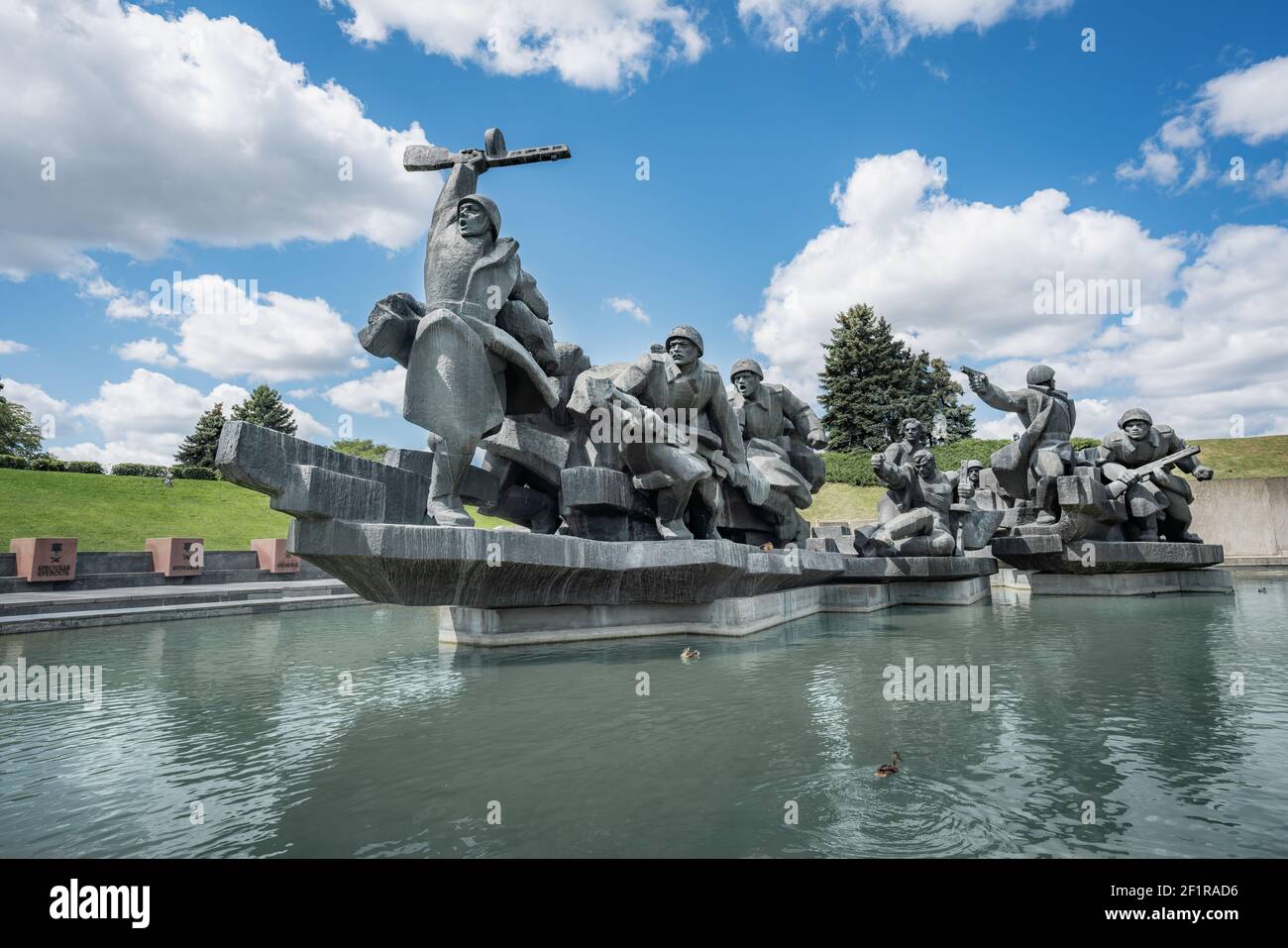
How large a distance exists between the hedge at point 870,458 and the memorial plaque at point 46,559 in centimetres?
2929

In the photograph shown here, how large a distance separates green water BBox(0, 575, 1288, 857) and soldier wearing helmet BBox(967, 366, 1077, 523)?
18.9 feet

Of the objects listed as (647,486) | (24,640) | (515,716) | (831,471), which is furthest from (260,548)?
(831,471)

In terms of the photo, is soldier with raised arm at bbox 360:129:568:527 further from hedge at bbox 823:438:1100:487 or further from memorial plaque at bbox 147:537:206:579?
hedge at bbox 823:438:1100:487

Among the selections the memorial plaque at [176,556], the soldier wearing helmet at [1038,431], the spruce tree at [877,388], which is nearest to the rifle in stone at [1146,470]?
the soldier wearing helmet at [1038,431]

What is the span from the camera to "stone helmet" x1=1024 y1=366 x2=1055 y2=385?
12234 millimetres

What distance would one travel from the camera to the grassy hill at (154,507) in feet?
66.4

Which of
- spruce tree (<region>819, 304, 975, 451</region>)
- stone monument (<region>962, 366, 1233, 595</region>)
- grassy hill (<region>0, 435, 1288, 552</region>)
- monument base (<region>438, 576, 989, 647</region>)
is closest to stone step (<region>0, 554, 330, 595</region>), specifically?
grassy hill (<region>0, 435, 1288, 552</region>)

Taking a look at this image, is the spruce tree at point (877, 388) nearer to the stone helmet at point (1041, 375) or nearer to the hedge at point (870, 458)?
the hedge at point (870, 458)

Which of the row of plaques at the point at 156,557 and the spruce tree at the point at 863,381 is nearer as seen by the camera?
the row of plaques at the point at 156,557

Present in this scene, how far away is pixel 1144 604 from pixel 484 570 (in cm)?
975

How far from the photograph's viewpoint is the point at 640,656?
612cm

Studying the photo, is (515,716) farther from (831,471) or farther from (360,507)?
(831,471)

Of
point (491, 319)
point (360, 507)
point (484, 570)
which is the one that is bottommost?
point (484, 570)
